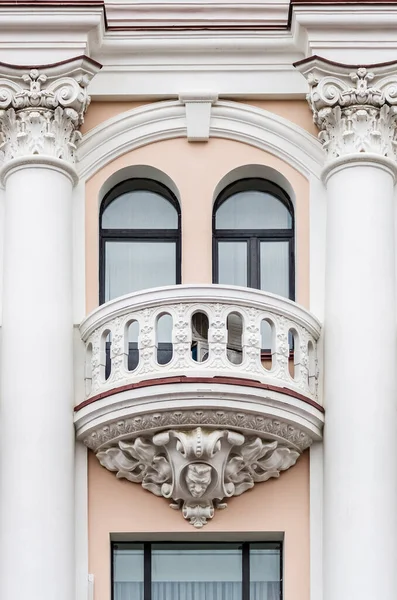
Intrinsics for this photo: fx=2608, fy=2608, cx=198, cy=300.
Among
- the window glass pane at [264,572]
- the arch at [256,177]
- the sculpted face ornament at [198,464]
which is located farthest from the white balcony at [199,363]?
the arch at [256,177]

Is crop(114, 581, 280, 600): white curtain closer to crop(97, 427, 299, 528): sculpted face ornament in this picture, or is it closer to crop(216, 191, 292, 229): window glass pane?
crop(97, 427, 299, 528): sculpted face ornament

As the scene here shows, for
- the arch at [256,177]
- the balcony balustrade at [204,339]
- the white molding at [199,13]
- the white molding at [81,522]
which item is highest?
the white molding at [199,13]

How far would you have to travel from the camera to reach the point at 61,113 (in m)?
27.3

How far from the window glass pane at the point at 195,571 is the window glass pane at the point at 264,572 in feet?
0.47

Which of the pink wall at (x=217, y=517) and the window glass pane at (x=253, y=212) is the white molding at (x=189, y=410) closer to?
the pink wall at (x=217, y=517)

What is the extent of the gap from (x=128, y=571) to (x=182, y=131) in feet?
15.8

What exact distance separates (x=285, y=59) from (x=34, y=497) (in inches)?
225

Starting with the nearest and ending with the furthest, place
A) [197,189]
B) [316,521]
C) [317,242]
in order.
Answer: [316,521], [317,242], [197,189]

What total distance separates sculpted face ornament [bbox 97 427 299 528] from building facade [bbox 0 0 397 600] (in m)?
0.02

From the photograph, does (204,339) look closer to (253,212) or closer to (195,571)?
(253,212)

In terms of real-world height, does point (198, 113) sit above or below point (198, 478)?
above

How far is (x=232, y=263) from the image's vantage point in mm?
27672

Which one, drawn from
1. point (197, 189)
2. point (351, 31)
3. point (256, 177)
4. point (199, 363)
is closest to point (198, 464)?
point (199, 363)

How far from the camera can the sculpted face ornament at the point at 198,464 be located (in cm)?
2575
